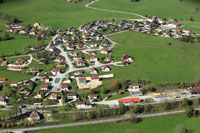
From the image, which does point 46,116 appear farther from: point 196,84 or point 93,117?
point 196,84

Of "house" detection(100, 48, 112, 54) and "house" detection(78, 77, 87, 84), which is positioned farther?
"house" detection(100, 48, 112, 54)

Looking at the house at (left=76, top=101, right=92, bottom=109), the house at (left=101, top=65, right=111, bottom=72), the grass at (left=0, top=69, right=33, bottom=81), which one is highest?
the house at (left=101, top=65, right=111, bottom=72)

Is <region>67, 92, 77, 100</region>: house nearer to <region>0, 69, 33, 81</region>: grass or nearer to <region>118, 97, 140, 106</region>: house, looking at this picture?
<region>118, 97, 140, 106</region>: house

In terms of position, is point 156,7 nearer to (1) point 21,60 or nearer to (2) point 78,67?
(2) point 78,67

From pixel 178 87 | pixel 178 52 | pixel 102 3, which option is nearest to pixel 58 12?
pixel 102 3

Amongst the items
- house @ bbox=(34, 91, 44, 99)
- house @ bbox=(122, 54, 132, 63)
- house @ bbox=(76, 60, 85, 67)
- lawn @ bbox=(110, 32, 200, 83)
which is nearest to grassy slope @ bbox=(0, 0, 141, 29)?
lawn @ bbox=(110, 32, 200, 83)

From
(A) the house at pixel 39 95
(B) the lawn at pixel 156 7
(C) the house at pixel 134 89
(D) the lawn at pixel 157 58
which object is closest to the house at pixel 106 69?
(D) the lawn at pixel 157 58

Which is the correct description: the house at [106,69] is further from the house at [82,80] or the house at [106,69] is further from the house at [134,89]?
the house at [134,89]
